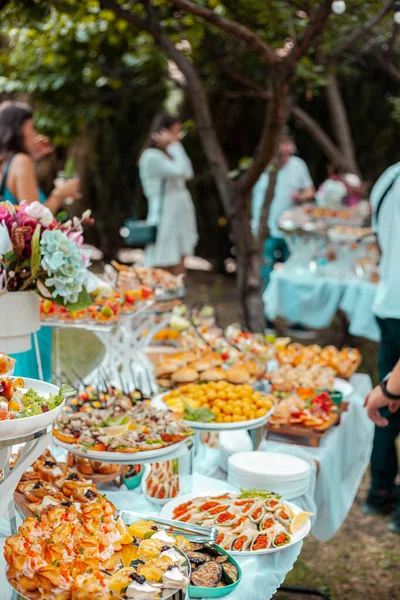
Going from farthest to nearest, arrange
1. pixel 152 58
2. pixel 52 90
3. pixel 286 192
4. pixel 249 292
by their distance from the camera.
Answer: pixel 52 90
pixel 286 192
pixel 152 58
pixel 249 292

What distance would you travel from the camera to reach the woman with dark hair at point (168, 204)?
20.3 feet

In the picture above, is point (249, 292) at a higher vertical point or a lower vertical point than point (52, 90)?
lower

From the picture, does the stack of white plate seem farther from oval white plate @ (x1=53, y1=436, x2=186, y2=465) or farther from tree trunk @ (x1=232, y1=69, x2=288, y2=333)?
tree trunk @ (x1=232, y1=69, x2=288, y2=333)

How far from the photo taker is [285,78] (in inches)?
135

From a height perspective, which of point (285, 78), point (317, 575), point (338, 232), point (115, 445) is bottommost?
point (317, 575)

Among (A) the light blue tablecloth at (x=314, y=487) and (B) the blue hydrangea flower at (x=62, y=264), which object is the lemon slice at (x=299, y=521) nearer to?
(A) the light blue tablecloth at (x=314, y=487)

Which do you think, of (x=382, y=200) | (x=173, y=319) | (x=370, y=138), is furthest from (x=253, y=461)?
(x=370, y=138)

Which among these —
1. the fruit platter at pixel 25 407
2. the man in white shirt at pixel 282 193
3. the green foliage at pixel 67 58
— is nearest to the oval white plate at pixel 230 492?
the fruit platter at pixel 25 407

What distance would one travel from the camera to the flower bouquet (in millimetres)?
1725

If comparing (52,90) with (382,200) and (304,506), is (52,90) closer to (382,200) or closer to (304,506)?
(382,200)

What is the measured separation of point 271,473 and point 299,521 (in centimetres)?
25

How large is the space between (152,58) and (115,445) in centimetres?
524

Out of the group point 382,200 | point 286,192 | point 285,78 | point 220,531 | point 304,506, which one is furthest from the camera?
point 286,192

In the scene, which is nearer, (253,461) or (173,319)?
(253,461)
